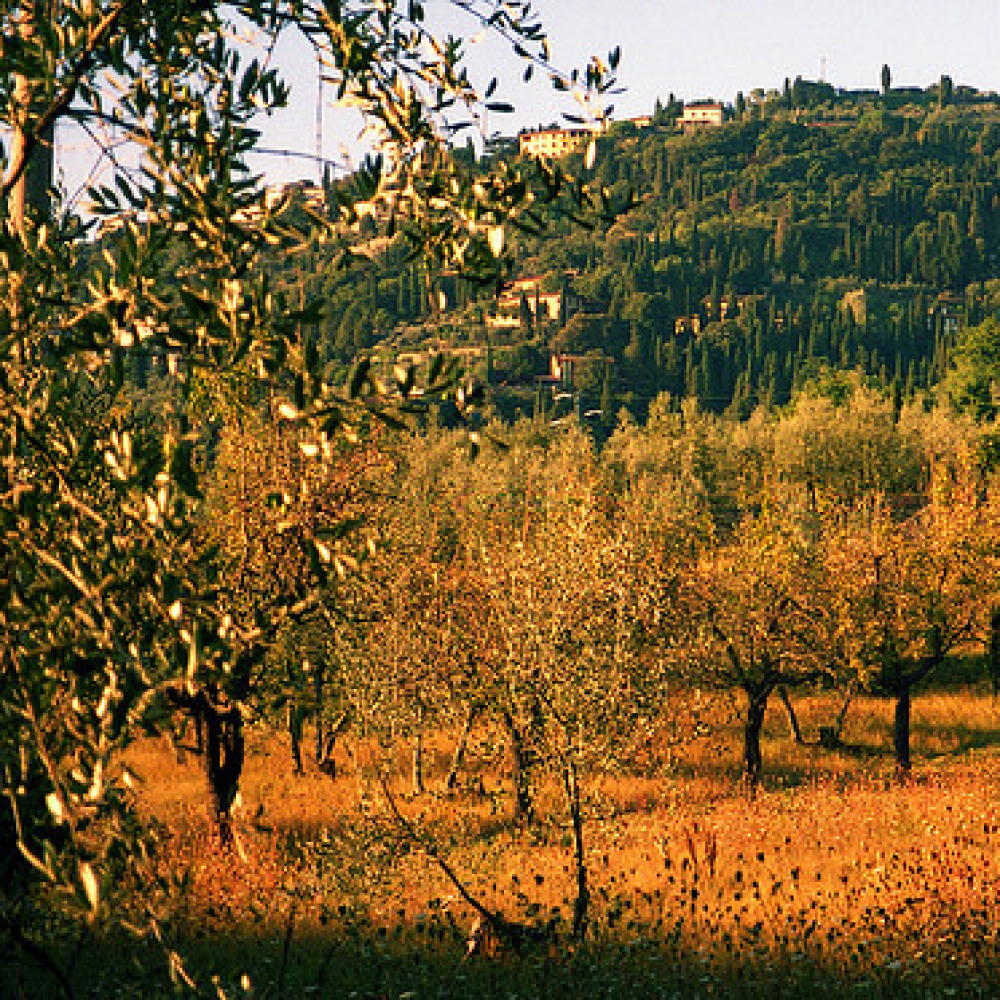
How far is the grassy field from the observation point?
1096cm

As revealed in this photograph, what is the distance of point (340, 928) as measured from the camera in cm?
1439

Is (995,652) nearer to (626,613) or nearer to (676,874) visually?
(676,874)

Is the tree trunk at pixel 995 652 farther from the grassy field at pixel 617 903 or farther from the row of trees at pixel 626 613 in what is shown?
the grassy field at pixel 617 903

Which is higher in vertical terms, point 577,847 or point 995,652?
point 577,847

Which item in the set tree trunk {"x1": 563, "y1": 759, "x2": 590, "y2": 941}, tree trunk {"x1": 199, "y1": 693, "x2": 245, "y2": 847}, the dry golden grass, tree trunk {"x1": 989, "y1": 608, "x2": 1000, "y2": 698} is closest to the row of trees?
tree trunk {"x1": 563, "y1": 759, "x2": 590, "y2": 941}

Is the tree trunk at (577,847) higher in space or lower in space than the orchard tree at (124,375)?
lower

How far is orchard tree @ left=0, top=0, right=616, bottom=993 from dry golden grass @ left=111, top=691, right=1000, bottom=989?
0.68 metres

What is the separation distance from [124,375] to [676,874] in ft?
50.2

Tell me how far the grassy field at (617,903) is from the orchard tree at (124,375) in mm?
565

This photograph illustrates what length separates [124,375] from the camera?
→ 3438 millimetres

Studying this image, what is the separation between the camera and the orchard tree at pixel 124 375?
133 inches

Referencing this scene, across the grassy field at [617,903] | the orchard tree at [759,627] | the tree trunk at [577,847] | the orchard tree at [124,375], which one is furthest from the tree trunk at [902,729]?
the orchard tree at [124,375]

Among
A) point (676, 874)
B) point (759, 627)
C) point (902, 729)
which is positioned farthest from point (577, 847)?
point (902, 729)

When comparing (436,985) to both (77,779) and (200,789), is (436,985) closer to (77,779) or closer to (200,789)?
(77,779)
